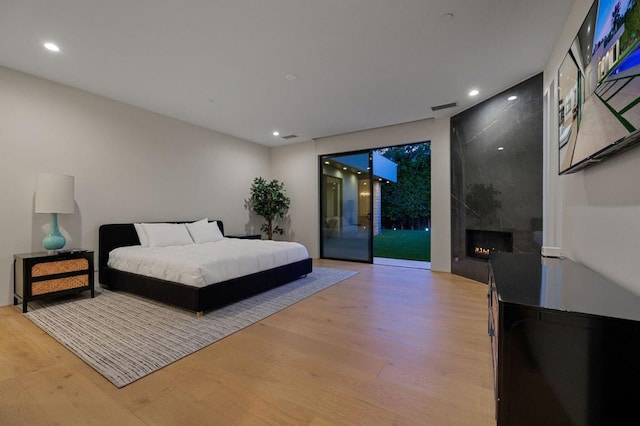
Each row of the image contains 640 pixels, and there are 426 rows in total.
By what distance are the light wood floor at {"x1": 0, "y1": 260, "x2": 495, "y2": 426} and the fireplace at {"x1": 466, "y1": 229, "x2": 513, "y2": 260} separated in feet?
4.88

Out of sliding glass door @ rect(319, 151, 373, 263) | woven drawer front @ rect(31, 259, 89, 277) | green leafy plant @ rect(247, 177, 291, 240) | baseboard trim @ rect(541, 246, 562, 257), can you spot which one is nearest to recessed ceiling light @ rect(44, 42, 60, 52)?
woven drawer front @ rect(31, 259, 89, 277)

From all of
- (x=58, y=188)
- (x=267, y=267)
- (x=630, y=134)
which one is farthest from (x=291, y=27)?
(x=58, y=188)

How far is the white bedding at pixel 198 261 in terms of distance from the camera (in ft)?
9.28

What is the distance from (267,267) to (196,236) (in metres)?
1.77

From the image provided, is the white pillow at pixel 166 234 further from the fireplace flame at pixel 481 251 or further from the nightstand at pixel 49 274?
the fireplace flame at pixel 481 251

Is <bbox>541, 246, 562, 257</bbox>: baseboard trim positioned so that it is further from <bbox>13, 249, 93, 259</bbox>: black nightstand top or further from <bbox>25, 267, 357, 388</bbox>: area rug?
<bbox>13, 249, 93, 259</bbox>: black nightstand top

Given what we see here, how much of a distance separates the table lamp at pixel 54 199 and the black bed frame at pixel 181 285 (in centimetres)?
58

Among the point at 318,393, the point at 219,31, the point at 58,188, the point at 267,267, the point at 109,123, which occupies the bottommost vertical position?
the point at 318,393

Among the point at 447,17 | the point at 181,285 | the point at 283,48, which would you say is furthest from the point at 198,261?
the point at 447,17

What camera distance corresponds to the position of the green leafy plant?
6.20m

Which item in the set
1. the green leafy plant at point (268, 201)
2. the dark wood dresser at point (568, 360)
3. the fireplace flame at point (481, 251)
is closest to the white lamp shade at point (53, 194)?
the green leafy plant at point (268, 201)

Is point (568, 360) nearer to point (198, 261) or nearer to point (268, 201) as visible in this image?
A: point (198, 261)

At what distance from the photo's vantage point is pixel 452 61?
9.69 feet

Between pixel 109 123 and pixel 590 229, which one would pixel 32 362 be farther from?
pixel 590 229
